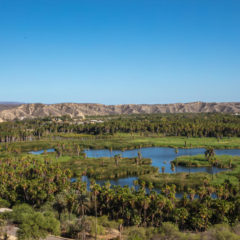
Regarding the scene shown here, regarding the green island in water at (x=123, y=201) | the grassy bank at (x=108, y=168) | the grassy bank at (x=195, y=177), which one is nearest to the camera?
the green island in water at (x=123, y=201)

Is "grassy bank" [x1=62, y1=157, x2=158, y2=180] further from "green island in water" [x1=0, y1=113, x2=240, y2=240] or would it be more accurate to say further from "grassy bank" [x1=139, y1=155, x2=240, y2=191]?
"grassy bank" [x1=139, y1=155, x2=240, y2=191]

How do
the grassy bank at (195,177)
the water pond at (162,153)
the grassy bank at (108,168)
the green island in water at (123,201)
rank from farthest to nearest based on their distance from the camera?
the water pond at (162,153) → the grassy bank at (108,168) → the grassy bank at (195,177) → the green island in water at (123,201)

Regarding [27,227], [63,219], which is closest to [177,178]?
[63,219]

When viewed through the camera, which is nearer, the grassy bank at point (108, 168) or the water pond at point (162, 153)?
the grassy bank at point (108, 168)

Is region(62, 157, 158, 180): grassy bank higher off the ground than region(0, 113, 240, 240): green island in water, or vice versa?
region(0, 113, 240, 240): green island in water

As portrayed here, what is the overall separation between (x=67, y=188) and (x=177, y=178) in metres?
32.7

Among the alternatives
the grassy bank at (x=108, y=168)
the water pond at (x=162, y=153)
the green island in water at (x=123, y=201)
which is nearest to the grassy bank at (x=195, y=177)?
the green island in water at (x=123, y=201)

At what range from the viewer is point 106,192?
2099 inches

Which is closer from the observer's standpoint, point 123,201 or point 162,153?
point 123,201

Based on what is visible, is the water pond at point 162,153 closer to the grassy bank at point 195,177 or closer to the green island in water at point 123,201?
the green island in water at point 123,201

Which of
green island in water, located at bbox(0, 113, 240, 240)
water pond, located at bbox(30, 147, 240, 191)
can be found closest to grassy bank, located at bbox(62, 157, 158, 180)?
green island in water, located at bbox(0, 113, 240, 240)

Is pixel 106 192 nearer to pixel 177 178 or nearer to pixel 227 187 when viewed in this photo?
pixel 227 187

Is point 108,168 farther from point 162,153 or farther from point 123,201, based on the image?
point 123,201

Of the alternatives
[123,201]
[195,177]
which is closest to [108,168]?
[195,177]
